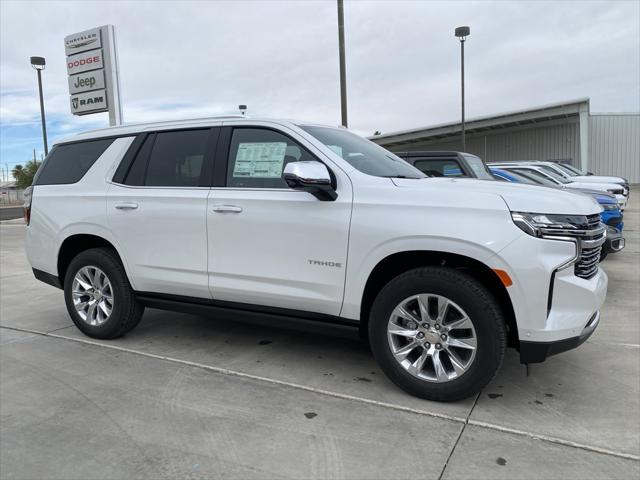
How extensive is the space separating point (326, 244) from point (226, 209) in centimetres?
88

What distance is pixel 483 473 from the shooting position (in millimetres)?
2607

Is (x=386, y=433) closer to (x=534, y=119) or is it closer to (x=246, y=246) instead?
(x=246, y=246)

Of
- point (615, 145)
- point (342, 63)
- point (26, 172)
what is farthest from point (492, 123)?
point (26, 172)

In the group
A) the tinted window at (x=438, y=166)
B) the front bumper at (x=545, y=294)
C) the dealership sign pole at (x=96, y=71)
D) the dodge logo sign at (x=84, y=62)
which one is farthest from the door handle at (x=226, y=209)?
the dodge logo sign at (x=84, y=62)

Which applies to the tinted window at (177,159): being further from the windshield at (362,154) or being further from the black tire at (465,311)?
the black tire at (465,311)

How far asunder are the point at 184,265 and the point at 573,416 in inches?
116

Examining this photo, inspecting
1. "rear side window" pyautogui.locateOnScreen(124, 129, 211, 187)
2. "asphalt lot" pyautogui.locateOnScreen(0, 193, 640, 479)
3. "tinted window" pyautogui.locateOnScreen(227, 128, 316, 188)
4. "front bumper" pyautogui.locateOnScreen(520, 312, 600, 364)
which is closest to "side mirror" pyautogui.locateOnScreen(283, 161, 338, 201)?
"tinted window" pyautogui.locateOnScreen(227, 128, 316, 188)

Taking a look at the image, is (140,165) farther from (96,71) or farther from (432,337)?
(96,71)

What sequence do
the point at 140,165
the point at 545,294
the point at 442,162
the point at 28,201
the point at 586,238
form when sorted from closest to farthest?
the point at 545,294 → the point at 586,238 → the point at 140,165 → the point at 28,201 → the point at 442,162

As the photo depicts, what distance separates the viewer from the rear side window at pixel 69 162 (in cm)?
482

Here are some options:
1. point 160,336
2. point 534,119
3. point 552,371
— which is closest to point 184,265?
point 160,336

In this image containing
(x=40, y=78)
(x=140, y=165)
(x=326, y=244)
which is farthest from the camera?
(x=40, y=78)

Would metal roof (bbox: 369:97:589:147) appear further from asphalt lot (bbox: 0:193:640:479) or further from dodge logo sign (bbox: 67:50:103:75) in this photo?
asphalt lot (bbox: 0:193:640:479)

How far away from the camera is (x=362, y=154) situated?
4.02 meters
